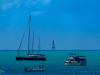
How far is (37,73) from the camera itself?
310 ft

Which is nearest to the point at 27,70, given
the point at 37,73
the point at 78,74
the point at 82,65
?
the point at 37,73

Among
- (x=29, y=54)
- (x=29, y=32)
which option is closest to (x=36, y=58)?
(x=29, y=54)

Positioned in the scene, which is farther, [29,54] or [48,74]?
[29,54]

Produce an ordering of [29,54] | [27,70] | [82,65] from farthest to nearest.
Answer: [29,54]
[82,65]
[27,70]

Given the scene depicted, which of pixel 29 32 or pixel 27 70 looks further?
pixel 29 32

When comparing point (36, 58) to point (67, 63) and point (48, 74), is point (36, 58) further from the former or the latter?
point (48, 74)

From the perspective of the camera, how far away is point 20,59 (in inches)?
6186

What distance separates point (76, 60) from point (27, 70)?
1467 inches

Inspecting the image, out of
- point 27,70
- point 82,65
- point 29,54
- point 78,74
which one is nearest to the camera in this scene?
point 78,74

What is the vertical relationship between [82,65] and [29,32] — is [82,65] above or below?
below

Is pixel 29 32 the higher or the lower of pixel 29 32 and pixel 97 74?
the higher

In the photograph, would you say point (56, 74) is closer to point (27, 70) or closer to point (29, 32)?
point (27, 70)

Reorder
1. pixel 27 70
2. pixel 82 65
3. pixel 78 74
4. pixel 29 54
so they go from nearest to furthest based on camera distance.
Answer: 1. pixel 78 74
2. pixel 27 70
3. pixel 82 65
4. pixel 29 54

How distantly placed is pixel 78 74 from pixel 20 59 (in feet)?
220
